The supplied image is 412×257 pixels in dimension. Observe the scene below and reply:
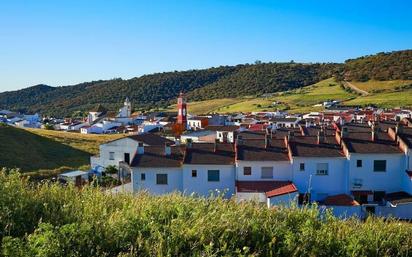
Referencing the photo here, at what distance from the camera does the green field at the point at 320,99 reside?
354ft

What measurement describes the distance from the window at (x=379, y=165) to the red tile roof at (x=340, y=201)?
3.60m

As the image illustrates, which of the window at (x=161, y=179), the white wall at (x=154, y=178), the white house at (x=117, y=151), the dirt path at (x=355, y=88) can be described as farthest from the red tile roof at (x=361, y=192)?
the dirt path at (x=355, y=88)

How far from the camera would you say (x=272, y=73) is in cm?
18212

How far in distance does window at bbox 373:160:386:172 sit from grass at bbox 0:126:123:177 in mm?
26091

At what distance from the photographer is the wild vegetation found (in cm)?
622

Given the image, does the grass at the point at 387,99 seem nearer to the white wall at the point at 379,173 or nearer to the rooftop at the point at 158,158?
the white wall at the point at 379,173

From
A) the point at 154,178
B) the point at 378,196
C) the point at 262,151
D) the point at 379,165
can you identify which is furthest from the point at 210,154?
the point at 378,196

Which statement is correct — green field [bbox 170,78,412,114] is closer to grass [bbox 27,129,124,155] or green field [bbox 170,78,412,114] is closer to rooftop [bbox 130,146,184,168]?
grass [bbox 27,129,124,155]

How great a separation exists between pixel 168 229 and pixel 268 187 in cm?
2154

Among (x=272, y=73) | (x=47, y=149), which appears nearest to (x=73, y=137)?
(x=47, y=149)

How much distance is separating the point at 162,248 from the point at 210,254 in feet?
2.24

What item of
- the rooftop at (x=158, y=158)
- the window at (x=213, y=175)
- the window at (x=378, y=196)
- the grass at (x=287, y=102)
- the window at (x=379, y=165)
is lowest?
the window at (x=378, y=196)

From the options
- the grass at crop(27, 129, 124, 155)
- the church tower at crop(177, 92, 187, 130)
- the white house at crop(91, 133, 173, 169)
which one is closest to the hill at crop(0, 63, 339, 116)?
Result: the grass at crop(27, 129, 124, 155)

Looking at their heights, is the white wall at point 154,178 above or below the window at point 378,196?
above
